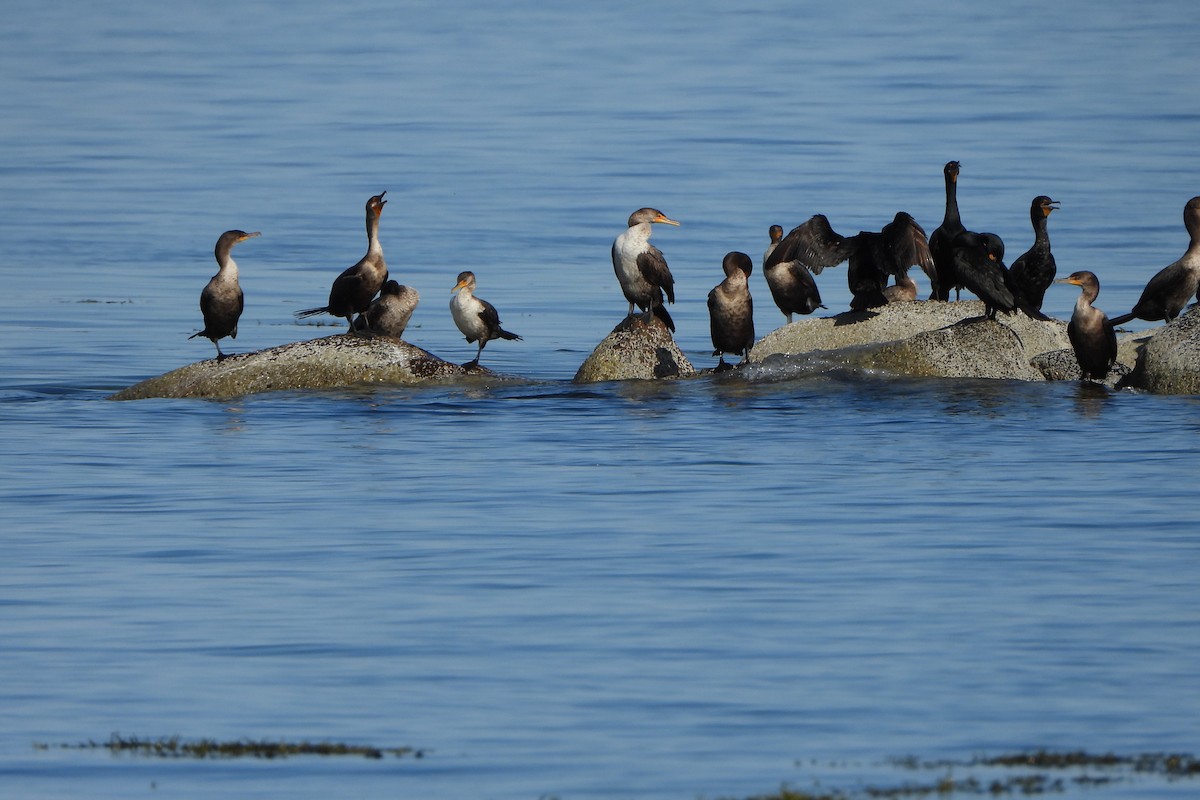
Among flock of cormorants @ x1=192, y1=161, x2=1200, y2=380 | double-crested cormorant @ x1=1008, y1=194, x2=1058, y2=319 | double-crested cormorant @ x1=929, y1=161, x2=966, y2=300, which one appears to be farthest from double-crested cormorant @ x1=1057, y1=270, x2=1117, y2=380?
double-crested cormorant @ x1=929, y1=161, x2=966, y2=300

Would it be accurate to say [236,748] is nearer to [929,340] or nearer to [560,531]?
[560,531]

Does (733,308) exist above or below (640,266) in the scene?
below

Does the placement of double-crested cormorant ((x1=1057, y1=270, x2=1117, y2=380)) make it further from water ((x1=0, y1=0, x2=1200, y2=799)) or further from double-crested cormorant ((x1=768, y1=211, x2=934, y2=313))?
double-crested cormorant ((x1=768, y1=211, x2=934, y2=313))

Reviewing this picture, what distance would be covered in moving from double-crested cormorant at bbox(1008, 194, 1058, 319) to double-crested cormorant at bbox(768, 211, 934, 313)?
70 cm

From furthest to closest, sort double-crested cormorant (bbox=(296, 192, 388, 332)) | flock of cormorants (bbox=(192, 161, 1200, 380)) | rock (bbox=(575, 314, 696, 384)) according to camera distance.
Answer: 1. double-crested cormorant (bbox=(296, 192, 388, 332))
2. rock (bbox=(575, 314, 696, 384))
3. flock of cormorants (bbox=(192, 161, 1200, 380))

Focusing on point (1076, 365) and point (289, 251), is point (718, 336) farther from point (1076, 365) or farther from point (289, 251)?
point (289, 251)

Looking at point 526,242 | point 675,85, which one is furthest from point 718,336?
point 675,85

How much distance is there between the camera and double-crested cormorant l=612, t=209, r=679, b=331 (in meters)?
17.0

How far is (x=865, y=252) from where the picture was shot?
703 inches

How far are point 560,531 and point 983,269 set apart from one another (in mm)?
6686

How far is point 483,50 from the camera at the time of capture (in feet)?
226

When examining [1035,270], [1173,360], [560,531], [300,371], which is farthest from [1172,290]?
[560,531]

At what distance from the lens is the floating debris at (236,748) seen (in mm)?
7453

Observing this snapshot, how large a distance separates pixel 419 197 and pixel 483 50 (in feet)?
114
